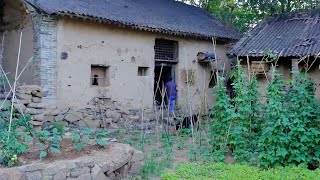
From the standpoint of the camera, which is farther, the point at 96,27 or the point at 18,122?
the point at 96,27

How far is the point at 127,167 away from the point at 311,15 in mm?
10398

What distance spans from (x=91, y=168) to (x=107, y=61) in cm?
560

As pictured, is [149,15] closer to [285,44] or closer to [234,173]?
[285,44]

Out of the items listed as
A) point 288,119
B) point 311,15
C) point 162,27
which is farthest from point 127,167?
point 311,15

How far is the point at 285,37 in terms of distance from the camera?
1292 cm

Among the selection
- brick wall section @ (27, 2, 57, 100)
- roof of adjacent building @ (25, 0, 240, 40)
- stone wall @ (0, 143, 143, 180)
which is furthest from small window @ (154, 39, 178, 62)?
stone wall @ (0, 143, 143, 180)

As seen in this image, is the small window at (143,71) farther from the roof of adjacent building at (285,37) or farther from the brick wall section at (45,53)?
the brick wall section at (45,53)

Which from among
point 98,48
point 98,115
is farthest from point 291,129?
point 98,48

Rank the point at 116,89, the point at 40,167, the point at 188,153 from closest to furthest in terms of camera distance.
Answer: the point at 40,167 → the point at 188,153 → the point at 116,89

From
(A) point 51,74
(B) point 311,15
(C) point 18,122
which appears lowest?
(C) point 18,122

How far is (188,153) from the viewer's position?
7699mm

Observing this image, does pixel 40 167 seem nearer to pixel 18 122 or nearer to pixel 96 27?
pixel 18 122

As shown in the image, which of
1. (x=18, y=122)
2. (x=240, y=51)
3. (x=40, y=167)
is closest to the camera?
(x=40, y=167)

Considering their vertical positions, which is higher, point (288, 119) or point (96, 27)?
point (96, 27)
